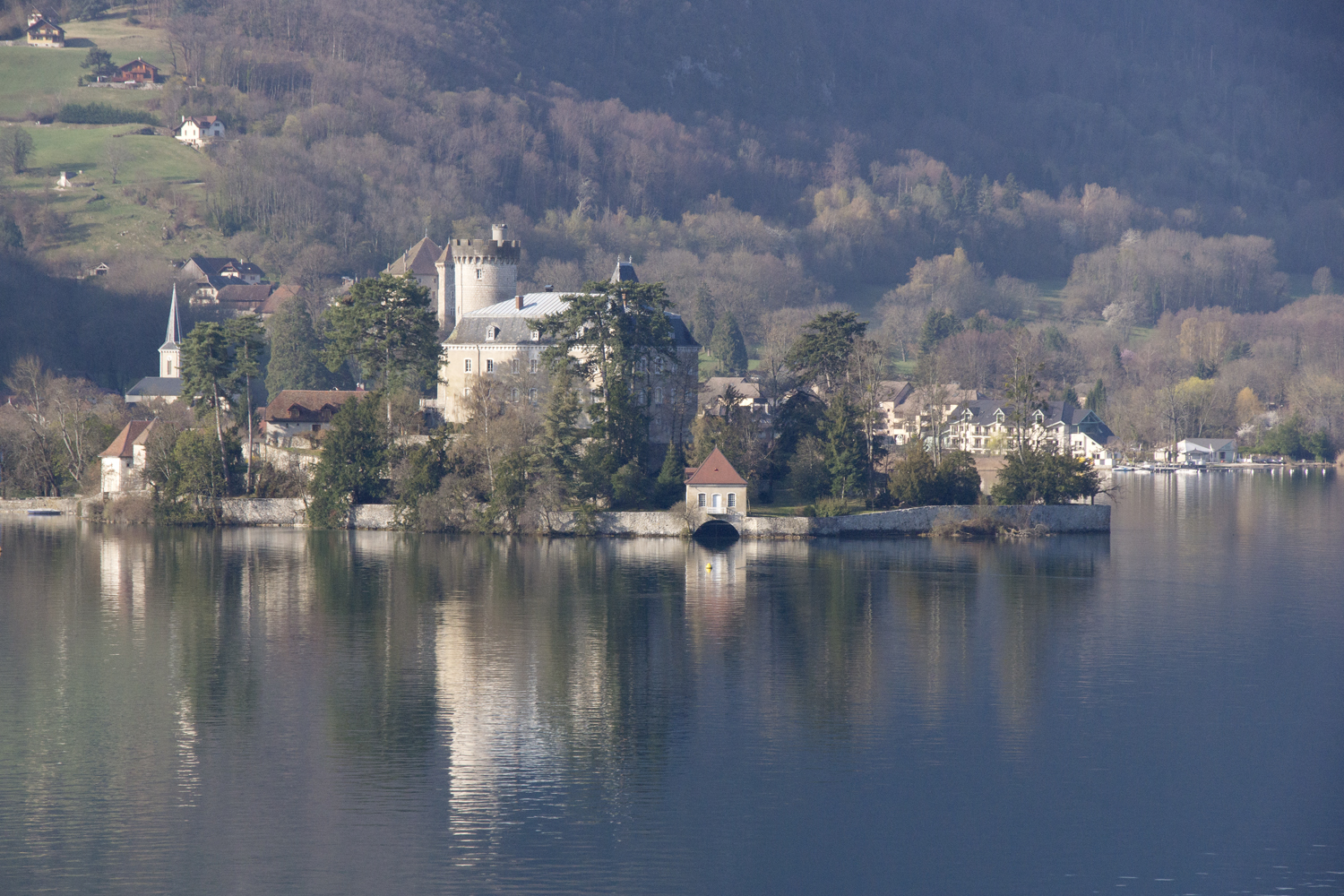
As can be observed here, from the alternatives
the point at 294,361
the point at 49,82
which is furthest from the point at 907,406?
the point at 49,82

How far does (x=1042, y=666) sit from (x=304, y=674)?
20.1m

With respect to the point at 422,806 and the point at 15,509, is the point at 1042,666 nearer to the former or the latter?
the point at 422,806

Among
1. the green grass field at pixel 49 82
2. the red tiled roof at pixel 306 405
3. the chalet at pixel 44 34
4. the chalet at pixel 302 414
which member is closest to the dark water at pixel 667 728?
the chalet at pixel 302 414

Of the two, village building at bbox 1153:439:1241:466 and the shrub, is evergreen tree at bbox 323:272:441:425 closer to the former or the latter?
village building at bbox 1153:439:1241:466

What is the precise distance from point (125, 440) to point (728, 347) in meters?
69.7

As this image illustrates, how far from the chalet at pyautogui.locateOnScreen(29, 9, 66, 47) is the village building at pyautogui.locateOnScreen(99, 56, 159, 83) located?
12.2 meters

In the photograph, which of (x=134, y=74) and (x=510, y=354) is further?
(x=134, y=74)

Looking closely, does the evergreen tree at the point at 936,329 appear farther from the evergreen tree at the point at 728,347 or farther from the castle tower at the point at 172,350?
the castle tower at the point at 172,350

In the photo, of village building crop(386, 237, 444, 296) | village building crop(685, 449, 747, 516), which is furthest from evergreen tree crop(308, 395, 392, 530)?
village building crop(386, 237, 444, 296)

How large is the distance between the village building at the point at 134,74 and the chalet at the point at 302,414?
119m

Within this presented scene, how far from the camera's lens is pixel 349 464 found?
74062 millimetres

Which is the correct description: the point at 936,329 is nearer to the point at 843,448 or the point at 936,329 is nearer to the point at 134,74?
the point at 843,448

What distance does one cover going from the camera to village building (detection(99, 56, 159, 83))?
611ft

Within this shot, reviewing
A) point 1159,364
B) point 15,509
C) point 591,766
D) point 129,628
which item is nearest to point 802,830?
point 591,766
